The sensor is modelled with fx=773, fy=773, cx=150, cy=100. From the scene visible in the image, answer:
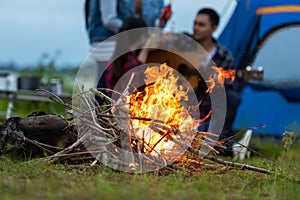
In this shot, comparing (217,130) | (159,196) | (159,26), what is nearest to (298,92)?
(159,26)

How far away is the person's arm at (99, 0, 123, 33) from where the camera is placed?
7.54 m

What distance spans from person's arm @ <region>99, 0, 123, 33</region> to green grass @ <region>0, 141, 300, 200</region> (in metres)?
2.80

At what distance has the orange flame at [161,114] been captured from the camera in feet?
15.8

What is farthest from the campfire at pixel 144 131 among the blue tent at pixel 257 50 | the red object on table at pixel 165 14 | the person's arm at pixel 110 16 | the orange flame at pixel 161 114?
the blue tent at pixel 257 50

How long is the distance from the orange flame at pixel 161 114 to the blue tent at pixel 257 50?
11.4 feet

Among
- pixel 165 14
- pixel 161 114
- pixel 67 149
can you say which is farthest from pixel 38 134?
pixel 165 14

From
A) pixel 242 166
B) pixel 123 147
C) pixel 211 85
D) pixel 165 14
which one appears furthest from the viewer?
pixel 165 14

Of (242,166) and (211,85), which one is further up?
(211,85)

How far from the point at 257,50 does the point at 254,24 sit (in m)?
0.30

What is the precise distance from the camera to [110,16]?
756 cm

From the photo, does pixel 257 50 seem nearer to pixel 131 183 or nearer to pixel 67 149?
pixel 67 149

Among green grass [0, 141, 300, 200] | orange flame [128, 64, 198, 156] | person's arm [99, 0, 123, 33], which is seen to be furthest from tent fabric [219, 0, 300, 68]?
green grass [0, 141, 300, 200]

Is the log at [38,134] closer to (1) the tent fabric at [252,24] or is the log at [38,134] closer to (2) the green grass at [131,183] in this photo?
(2) the green grass at [131,183]

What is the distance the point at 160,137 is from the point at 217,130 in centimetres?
103
